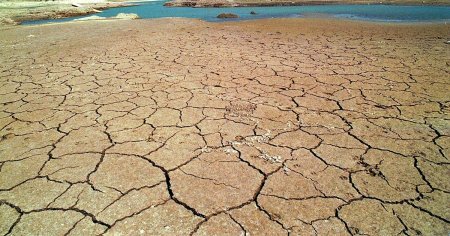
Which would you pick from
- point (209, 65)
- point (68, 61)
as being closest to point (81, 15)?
point (68, 61)

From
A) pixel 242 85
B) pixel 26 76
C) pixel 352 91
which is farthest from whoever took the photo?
pixel 26 76

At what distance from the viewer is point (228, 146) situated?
2.37 metres

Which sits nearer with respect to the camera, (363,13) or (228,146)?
(228,146)

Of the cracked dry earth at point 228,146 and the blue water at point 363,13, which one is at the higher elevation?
the blue water at point 363,13

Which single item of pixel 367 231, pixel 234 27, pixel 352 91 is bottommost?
pixel 367 231

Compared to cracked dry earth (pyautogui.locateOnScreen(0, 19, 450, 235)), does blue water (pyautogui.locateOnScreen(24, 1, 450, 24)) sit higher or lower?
higher

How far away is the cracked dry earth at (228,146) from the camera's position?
1654 millimetres

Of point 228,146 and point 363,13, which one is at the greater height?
point 363,13

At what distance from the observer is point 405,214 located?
164 centimetres

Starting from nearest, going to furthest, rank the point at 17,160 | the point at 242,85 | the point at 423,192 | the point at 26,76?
the point at 423,192, the point at 17,160, the point at 242,85, the point at 26,76

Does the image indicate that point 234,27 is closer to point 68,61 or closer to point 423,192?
point 68,61

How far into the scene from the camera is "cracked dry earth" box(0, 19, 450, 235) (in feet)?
5.43

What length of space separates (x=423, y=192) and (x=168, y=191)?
1.65m

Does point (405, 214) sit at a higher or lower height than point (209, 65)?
lower
